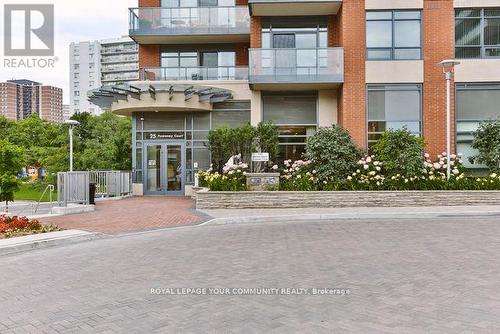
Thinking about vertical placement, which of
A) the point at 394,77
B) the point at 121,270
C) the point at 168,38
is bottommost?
the point at 121,270

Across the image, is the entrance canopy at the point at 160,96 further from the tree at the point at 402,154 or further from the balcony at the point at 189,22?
the tree at the point at 402,154

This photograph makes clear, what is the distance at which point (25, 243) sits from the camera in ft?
33.7

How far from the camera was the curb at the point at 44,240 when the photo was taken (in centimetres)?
1002

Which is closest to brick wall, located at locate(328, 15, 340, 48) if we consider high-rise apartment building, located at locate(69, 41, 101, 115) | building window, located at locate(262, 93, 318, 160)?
building window, located at locate(262, 93, 318, 160)

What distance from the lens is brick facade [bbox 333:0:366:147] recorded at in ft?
69.4

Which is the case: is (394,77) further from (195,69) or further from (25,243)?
(25,243)

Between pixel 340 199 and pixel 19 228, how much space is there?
10467 mm

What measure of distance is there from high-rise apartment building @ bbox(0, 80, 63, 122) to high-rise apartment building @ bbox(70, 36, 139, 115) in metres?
47.1

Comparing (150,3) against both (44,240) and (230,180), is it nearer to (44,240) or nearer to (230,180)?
(230,180)

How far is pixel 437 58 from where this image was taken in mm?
21078

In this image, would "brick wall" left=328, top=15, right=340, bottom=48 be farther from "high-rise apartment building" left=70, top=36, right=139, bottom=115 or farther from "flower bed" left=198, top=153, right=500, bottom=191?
"high-rise apartment building" left=70, top=36, right=139, bottom=115

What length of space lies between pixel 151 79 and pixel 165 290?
20.1m

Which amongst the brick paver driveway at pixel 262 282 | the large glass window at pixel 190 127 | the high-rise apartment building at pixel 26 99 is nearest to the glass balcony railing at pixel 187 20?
the large glass window at pixel 190 127

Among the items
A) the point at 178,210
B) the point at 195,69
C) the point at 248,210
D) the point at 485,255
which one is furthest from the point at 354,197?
the point at 195,69
